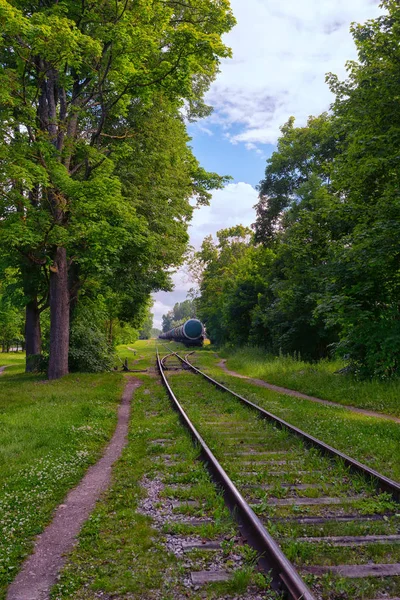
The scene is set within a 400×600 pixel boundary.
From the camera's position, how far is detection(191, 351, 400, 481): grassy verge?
6512mm

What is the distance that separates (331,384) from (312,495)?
33.4 ft

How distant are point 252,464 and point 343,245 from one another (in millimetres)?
10272

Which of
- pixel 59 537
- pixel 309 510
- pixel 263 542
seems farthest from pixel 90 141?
pixel 263 542

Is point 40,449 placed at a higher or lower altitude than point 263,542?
lower

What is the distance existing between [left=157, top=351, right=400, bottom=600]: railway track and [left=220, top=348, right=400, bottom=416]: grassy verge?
456 cm

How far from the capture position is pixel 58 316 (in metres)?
16.2

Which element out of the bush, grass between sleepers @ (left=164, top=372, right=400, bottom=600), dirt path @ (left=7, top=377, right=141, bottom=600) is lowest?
dirt path @ (left=7, top=377, right=141, bottom=600)

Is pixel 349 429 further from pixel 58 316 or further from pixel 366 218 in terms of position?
pixel 58 316

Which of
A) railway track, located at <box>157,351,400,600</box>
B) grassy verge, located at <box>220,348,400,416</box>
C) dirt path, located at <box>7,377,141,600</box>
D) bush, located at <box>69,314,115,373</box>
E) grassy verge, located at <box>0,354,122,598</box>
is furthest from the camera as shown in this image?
bush, located at <box>69,314,115,373</box>

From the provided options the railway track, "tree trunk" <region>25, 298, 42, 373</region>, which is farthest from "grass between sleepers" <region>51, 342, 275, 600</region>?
"tree trunk" <region>25, 298, 42, 373</region>

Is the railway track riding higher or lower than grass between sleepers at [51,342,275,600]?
higher

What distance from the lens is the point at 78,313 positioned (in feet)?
72.2

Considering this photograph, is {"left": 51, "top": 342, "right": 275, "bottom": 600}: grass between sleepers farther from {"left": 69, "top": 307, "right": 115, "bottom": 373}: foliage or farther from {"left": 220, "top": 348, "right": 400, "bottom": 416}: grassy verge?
{"left": 69, "top": 307, "right": 115, "bottom": 373}: foliage

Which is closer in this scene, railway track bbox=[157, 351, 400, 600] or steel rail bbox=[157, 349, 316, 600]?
steel rail bbox=[157, 349, 316, 600]
